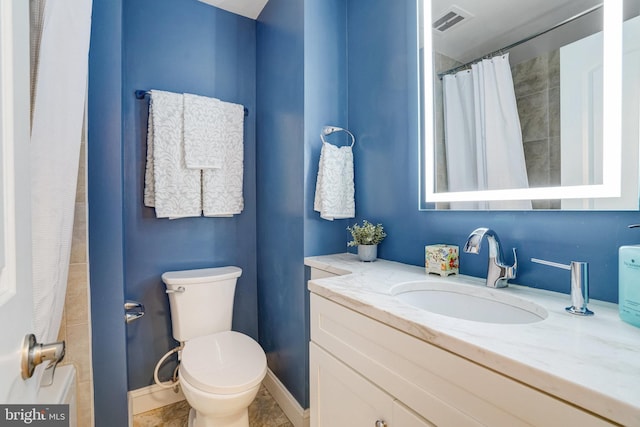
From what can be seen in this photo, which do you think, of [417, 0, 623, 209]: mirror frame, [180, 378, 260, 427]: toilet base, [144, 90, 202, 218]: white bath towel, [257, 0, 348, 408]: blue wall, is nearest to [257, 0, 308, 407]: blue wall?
[257, 0, 348, 408]: blue wall

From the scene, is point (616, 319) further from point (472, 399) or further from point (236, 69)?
point (236, 69)

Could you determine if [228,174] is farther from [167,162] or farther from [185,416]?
[185,416]

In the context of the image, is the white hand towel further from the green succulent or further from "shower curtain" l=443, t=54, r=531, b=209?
"shower curtain" l=443, t=54, r=531, b=209

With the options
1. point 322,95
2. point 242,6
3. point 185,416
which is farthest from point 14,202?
point 242,6

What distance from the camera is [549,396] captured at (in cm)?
46

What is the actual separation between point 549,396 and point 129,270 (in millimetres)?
1874

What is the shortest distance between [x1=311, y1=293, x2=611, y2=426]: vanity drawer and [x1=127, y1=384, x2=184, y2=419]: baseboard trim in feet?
4.45

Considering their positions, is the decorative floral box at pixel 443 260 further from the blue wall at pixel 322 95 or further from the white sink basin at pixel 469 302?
the blue wall at pixel 322 95

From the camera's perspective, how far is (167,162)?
1.63 metres

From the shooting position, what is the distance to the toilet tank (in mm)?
1560

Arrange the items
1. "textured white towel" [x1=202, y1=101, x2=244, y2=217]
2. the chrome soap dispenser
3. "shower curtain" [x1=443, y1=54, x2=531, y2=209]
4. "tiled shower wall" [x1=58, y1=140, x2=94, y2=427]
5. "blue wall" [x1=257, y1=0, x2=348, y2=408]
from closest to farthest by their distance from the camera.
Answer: the chrome soap dispenser, "shower curtain" [x1=443, y1=54, x2=531, y2=209], "tiled shower wall" [x1=58, y1=140, x2=94, y2=427], "blue wall" [x1=257, y1=0, x2=348, y2=408], "textured white towel" [x1=202, y1=101, x2=244, y2=217]

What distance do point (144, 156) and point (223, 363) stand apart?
4.05ft

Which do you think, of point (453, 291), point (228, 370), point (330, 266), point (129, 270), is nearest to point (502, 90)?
point (453, 291)

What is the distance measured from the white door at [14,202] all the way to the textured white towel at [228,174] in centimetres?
125
